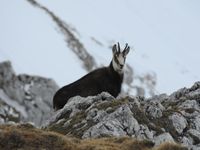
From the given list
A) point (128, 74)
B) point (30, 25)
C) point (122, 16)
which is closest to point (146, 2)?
point (122, 16)

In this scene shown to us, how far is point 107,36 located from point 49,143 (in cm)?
10257

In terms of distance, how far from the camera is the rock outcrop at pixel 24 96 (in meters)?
67.8

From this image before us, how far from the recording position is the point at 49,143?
2239 centimetres

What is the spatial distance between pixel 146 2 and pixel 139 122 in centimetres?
14757

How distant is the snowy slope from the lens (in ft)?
282

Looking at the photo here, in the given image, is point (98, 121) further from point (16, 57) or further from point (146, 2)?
point (146, 2)

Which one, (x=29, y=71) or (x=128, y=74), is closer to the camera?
(x=29, y=71)

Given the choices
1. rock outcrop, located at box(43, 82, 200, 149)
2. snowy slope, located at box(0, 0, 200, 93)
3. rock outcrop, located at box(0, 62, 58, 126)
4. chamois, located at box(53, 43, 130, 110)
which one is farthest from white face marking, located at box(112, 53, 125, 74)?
snowy slope, located at box(0, 0, 200, 93)

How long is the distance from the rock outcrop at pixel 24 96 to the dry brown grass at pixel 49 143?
42.5 m

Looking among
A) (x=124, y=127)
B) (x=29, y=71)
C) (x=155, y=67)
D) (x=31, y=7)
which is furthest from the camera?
(x=155, y=67)

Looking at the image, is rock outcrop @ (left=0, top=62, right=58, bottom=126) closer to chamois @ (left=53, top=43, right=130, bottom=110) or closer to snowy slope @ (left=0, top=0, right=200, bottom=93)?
snowy slope @ (left=0, top=0, right=200, bottom=93)

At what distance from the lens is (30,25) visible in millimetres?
95500

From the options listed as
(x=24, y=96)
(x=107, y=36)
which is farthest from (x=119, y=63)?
(x=107, y=36)

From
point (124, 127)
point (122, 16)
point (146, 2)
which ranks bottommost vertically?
point (124, 127)
